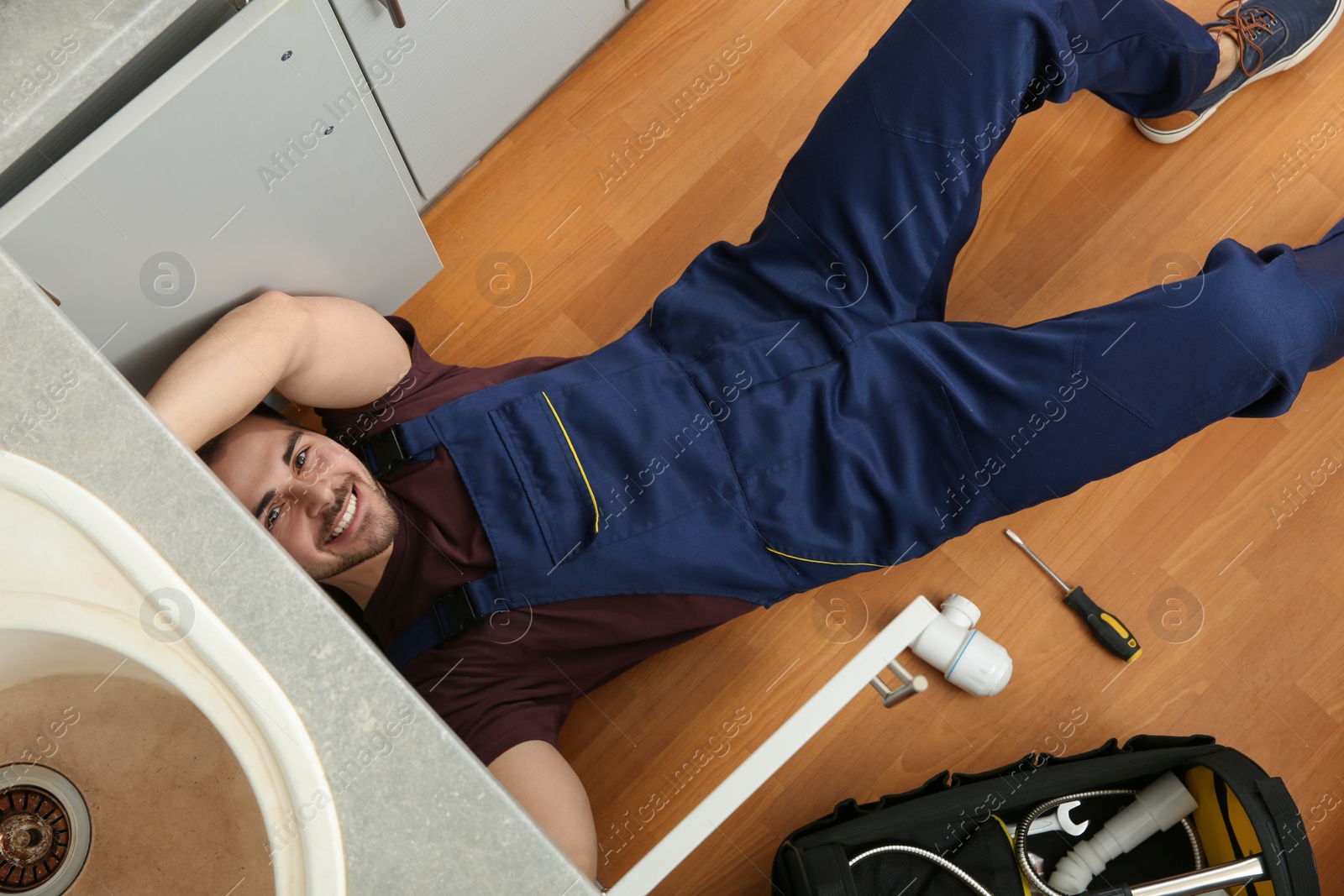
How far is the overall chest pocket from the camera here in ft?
3.24

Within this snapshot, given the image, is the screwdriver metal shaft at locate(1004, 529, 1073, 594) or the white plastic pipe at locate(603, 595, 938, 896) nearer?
the white plastic pipe at locate(603, 595, 938, 896)

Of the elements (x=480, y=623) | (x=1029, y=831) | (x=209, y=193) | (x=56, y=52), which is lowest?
(x=1029, y=831)

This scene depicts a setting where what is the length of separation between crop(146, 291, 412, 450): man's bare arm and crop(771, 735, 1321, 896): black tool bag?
0.74 metres

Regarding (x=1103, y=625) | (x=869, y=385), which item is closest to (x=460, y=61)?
(x=869, y=385)

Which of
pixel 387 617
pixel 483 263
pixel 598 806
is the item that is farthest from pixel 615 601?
pixel 483 263

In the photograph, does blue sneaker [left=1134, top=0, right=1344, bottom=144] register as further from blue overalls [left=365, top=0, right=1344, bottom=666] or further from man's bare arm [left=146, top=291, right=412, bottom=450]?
man's bare arm [left=146, top=291, right=412, bottom=450]

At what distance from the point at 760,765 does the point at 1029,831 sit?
0.74 meters

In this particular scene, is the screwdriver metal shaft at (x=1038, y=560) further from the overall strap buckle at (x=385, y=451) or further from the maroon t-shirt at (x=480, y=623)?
the overall strap buckle at (x=385, y=451)

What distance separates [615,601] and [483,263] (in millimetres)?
604

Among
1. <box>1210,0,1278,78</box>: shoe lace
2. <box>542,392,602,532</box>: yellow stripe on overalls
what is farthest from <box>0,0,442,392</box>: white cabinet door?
<box>1210,0,1278,78</box>: shoe lace

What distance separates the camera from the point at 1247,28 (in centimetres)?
126

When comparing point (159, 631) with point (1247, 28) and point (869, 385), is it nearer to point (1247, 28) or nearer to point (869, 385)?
point (869, 385)

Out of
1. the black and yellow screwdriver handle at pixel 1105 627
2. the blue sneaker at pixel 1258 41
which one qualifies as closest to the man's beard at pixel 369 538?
the black and yellow screwdriver handle at pixel 1105 627

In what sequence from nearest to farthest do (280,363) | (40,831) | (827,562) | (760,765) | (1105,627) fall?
(760,765) → (40,831) → (280,363) → (827,562) → (1105,627)
